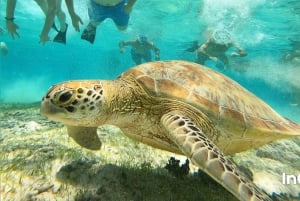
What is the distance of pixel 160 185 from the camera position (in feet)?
9.95

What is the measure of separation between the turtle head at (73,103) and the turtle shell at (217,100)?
72cm

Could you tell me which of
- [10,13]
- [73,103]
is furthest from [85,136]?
[10,13]

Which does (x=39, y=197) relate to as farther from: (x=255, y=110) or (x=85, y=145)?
(x=255, y=110)

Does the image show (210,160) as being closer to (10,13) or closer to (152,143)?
(152,143)

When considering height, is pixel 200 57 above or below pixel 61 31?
above

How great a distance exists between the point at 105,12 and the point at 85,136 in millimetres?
6759

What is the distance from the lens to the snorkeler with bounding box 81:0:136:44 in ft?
29.6

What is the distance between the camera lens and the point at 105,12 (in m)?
9.36

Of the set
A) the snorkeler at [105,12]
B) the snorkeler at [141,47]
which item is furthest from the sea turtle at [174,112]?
the snorkeler at [141,47]

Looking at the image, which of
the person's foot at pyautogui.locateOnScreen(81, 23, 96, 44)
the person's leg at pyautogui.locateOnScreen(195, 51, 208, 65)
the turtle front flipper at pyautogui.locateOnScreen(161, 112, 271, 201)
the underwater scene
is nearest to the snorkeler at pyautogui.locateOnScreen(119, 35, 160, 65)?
the person's leg at pyautogui.locateOnScreen(195, 51, 208, 65)

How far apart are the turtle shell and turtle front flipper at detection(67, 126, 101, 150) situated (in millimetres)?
916

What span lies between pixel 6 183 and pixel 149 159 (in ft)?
6.31

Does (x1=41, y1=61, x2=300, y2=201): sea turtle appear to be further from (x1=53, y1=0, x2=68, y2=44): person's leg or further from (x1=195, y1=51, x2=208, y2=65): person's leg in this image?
(x1=195, y1=51, x2=208, y2=65): person's leg

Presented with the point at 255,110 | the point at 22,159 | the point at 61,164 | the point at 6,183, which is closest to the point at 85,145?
the point at 61,164
